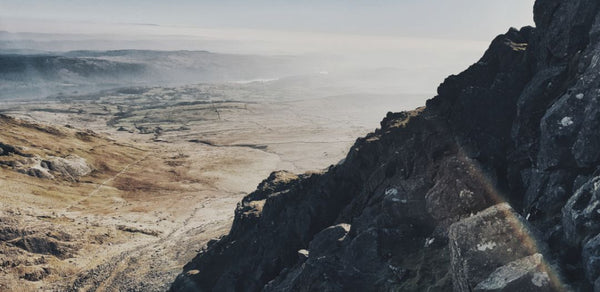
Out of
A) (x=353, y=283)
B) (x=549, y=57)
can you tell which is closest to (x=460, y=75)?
(x=549, y=57)

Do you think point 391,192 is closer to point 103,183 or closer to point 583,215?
point 583,215

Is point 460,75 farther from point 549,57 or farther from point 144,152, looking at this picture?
point 144,152

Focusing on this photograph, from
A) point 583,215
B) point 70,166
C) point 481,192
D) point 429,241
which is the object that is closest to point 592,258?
point 583,215

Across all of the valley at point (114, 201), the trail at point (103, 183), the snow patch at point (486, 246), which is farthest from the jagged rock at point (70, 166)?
the snow patch at point (486, 246)

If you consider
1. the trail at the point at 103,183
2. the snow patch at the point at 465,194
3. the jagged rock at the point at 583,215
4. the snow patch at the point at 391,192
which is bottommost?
the trail at the point at 103,183

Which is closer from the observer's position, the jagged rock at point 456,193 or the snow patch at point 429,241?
the jagged rock at point 456,193

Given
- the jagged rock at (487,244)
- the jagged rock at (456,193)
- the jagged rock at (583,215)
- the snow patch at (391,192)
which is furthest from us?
the snow patch at (391,192)

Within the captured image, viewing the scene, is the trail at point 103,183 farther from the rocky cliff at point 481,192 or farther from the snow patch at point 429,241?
the snow patch at point 429,241
